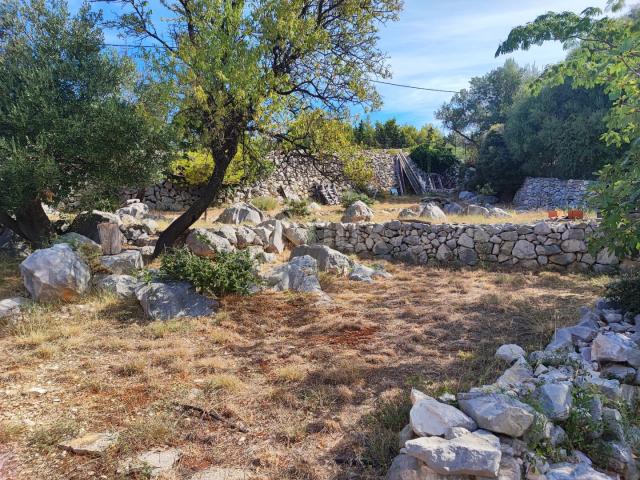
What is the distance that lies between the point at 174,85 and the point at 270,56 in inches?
78.5

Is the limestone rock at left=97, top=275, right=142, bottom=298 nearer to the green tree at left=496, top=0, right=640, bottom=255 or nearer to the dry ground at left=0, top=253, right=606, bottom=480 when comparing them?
the dry ground at left=0, top=253, right=606, bottom=480

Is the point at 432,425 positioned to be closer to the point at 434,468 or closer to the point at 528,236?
the point at 434,468

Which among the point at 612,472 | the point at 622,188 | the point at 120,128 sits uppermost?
the point at 120,128

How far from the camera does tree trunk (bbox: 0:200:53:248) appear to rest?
842cm

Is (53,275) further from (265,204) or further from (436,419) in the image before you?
(265,204)

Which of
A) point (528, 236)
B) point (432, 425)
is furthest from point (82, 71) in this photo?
point (528, 236)

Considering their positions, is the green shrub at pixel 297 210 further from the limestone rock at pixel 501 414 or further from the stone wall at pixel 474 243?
the limestone rock at pixel 501 414

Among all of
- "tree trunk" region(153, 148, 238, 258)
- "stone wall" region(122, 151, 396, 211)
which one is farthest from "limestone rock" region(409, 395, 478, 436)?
"stone wall" region(122, 151, 396, 211)

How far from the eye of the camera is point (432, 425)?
9.05 ft

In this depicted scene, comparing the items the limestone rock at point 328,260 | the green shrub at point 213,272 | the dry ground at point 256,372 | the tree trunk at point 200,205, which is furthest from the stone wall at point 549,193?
the green shrub at point 213,272

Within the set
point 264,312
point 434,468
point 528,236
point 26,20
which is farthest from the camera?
point 528,236

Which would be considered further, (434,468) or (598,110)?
(598,110)

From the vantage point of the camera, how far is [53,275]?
6453 millimetres

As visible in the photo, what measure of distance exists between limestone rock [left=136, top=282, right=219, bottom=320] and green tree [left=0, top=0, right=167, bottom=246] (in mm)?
2818
